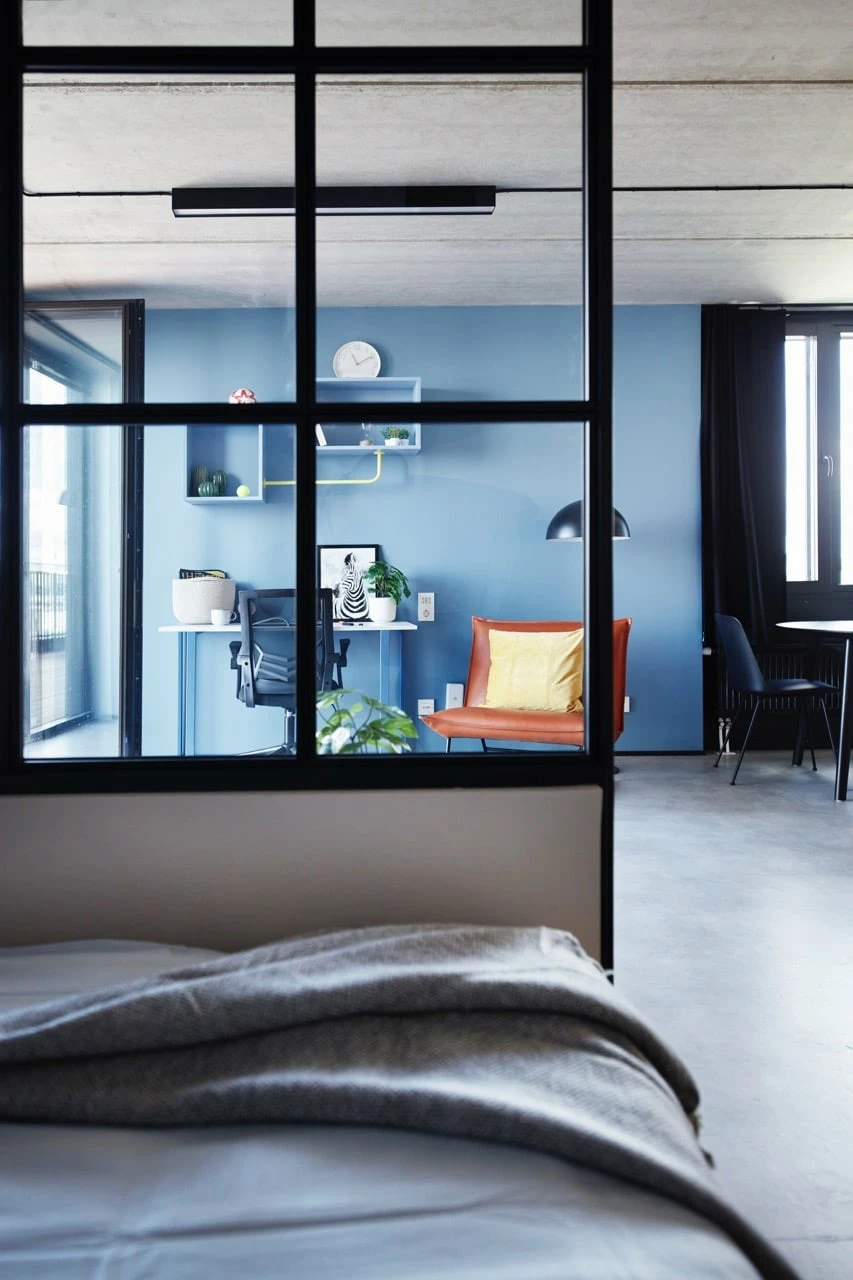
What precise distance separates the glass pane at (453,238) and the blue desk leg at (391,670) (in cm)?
43

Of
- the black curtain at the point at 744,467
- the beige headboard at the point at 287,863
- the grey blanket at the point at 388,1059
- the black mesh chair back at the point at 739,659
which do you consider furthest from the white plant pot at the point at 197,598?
the black curtain at the point at 744,467

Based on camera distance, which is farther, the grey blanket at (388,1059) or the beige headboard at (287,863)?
the beige headboard at (287,863)

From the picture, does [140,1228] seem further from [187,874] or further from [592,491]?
[592,491]

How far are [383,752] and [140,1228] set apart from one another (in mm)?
886

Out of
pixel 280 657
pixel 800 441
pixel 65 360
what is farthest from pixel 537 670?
pixel 800 441

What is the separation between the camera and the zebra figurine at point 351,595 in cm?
159

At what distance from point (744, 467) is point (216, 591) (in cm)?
475

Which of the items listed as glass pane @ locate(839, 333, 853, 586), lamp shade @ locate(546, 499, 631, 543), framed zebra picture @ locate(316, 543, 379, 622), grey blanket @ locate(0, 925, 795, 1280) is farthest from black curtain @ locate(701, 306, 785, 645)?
grey blanket @ locate(0, 925, 795, 1280)

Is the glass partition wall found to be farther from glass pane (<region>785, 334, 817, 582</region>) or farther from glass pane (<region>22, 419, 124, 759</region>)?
glass pane (<region>785, 334, 817, 582</region>)

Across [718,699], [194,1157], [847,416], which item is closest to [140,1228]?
[194,1157]

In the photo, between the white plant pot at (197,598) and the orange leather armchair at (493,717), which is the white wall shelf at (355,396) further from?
the orange leather armchair at (493,717)

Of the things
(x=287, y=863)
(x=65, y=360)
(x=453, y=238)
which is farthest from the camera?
(x=453, y=238)

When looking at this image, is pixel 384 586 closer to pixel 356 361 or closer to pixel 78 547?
pixel 356 361

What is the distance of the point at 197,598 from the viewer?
172 centimetres
